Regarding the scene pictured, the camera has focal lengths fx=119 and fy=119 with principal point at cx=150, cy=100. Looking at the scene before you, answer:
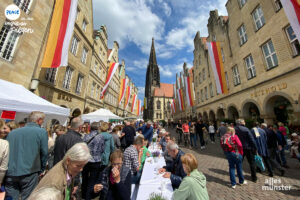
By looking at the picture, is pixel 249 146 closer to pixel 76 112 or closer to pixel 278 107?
pixel 278 107

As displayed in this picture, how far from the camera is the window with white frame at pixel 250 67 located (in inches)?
401

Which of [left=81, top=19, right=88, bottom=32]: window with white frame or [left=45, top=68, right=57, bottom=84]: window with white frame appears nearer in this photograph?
[left=45, top=68, right=57, bottom=84]: window with white frame

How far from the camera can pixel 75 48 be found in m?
11.7

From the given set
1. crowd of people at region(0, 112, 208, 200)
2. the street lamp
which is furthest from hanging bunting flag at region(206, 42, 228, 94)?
the street lamp

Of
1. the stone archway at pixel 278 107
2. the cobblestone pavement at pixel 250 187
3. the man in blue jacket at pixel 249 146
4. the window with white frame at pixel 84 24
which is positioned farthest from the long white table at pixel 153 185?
the window with white frame at pixel 84 24

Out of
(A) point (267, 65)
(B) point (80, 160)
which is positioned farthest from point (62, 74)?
(A) point (267, 65)

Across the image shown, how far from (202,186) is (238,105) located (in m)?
12.6

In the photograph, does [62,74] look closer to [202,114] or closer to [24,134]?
[24,134]

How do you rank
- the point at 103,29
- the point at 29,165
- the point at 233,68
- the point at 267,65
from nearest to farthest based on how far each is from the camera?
the point at 29,165, the point at 267,65, the point at 233,68, the point at 103,29

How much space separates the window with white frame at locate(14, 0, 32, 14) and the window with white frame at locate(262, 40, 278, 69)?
639 inches

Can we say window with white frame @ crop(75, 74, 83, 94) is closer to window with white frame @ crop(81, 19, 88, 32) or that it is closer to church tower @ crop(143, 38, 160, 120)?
window with white frame @ crop(81, 19, 88, 32)

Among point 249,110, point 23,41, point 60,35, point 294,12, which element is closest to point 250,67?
point 249,110
